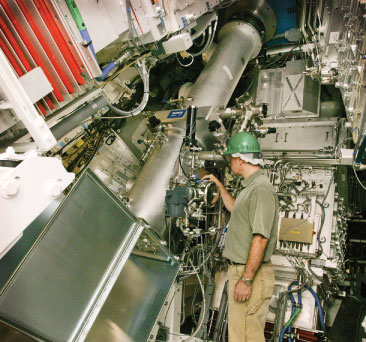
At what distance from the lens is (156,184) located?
255 centimetres

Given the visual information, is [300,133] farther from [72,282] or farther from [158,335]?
[72,282]

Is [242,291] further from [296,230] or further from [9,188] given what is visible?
[9,188]

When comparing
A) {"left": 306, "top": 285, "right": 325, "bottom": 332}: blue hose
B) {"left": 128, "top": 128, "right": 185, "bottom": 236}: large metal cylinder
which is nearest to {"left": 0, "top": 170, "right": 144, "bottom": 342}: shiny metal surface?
{"left": 128, "top": 128, "right": 185, "bottom": 236}: large metal cylinder

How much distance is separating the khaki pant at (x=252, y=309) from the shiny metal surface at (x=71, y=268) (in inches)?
39.4

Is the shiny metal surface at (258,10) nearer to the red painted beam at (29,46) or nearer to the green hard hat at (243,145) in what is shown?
the green hard hat at (243,145)

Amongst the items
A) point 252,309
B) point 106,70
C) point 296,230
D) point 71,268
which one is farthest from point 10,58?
point 296,230

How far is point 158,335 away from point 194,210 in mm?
998

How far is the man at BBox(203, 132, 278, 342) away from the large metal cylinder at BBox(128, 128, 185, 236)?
2.07 feet

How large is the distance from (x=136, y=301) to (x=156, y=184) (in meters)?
0.94

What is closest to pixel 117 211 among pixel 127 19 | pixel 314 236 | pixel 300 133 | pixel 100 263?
pixel 100 263

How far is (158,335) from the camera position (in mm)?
2246

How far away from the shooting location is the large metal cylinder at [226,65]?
314 cm

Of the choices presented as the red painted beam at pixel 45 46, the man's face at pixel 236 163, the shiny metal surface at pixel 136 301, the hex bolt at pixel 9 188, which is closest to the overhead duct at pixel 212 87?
the shiny metal surface at pixel 136 301

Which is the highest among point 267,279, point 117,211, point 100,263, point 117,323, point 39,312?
point 267,279
